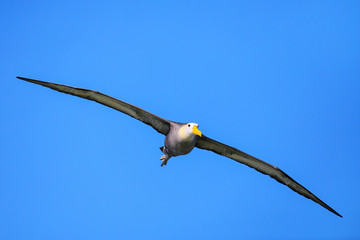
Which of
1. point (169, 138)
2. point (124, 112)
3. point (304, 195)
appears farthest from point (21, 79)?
point (304, 195)

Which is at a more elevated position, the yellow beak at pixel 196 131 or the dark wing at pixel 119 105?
the dark wing at pixel 119 105

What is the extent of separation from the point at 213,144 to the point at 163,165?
4.08 ft

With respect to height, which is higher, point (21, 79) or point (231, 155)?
point (231, 155)

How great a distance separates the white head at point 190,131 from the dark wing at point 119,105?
0.62m

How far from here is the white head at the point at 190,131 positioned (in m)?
9.58

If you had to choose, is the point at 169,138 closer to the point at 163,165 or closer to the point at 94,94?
the point at 163,165

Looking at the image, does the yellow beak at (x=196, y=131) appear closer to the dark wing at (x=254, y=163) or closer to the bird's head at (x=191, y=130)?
the bird's head at (x=191, y=130)

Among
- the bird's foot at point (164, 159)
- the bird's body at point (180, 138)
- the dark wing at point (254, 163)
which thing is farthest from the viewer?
the dark wing at point (254, 163)

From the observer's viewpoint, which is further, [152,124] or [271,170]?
[271,170]

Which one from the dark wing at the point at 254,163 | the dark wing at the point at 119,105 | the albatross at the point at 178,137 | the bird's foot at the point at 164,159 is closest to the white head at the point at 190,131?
the albatross at the point at 178,137

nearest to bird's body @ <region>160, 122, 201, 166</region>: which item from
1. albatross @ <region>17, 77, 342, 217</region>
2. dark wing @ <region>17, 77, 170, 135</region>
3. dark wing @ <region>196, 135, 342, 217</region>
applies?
albatross @ <region>17, 77, 342, 217</region>

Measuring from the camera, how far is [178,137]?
9.78m

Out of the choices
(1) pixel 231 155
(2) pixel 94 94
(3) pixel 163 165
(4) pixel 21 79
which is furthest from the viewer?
(1) pixel 231 155

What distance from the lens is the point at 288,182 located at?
11766 millimetres
